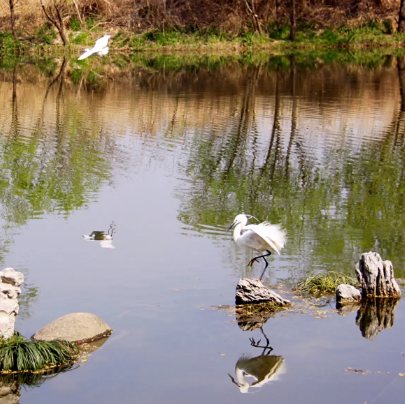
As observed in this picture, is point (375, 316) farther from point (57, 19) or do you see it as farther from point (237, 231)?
point (57, 19)

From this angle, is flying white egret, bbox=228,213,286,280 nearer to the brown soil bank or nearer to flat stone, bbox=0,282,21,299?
flat stone, bbox=0,282,21,299

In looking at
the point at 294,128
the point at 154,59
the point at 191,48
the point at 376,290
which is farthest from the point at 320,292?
the point at 191,48

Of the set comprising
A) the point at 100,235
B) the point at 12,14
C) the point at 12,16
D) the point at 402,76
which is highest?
the point at 12,14

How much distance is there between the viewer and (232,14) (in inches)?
1784

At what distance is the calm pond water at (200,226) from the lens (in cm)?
679

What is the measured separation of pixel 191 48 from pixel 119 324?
124 feet

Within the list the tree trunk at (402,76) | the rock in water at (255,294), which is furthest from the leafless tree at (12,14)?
the rock in water at (255,294)

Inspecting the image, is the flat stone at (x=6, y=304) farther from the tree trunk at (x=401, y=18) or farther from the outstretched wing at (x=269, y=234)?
the tree trunk at (x=401, y=18)

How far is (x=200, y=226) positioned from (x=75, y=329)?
428cm

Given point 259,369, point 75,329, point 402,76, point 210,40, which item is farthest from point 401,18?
point 75,329

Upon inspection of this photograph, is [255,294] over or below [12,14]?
below

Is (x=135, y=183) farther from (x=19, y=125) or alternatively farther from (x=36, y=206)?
(x=19, y=125)

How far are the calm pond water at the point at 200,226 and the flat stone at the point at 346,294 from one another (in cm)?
23

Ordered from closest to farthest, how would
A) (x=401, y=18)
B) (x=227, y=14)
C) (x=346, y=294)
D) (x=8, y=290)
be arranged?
(x=8, y=290)
(x=346, y=294)
(x=401, y=18)
(x=227, y=14)
